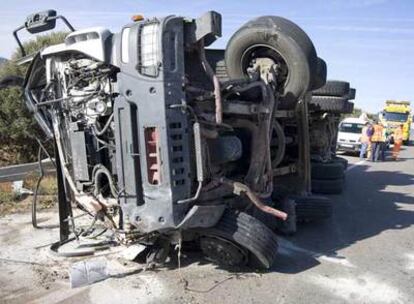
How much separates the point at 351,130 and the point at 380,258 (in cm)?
1530

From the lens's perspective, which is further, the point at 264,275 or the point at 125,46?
the point at 264,275

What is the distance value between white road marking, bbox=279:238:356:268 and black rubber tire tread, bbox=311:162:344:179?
10.2 ft

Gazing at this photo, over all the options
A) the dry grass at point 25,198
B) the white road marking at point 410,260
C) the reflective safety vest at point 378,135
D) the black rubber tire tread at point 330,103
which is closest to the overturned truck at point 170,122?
the white road marking at point 410,260

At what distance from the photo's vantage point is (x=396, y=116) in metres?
26.2

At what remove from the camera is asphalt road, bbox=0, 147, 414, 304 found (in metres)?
3.69

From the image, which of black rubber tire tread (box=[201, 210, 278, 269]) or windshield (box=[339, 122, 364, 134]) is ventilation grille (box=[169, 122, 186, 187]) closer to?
black rubber tire tread (box=[201, 210, 278, 269])

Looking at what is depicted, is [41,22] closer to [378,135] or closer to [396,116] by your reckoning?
[378,135]

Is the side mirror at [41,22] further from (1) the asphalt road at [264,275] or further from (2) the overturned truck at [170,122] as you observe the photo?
(1) the asphalt road at [264,275]

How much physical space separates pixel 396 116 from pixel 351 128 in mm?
8345

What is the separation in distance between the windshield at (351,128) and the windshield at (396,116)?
7810 millimetres

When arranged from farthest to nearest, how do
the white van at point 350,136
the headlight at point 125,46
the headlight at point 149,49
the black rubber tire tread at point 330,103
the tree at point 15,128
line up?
Answer: the white van at point 350,136 < the tree at point 15,128 < the black rubber tire tread at point 330,103 < the headlight at point 125,46 < the headlight at point 149,49

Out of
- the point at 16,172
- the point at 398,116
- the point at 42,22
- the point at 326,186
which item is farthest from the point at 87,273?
the point at 398,116

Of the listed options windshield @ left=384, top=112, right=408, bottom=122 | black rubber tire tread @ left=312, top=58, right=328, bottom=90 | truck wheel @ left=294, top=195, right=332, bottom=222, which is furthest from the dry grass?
windshield @ left=384, top=112, right=408, bottom=122

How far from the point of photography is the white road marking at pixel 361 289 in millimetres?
3713
